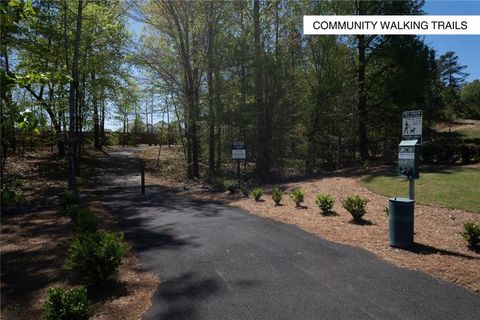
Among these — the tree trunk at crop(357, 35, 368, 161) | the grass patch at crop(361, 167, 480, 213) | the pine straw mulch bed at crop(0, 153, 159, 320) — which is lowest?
the pine straw mulch bed at crop(0, 153, 159, 320)

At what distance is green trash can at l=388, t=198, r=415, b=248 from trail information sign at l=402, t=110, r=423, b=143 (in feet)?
4.19

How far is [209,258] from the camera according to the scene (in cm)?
642

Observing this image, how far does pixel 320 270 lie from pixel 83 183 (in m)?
17.7

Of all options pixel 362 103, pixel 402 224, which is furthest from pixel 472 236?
pixel 362 103

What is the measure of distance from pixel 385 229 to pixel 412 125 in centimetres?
252

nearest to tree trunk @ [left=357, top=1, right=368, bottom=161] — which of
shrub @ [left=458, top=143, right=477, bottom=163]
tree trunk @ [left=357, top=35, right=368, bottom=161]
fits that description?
tree trunk @ [left=357, top=35, right=368, bottom=161]

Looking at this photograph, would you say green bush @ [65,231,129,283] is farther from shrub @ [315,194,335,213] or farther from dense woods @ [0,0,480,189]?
dense woods @ [0,0,480,189]

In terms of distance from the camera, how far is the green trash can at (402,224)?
6.74m

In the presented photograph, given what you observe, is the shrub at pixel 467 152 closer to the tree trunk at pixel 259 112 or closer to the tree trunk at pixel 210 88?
the tree trunk at pixel 259 112

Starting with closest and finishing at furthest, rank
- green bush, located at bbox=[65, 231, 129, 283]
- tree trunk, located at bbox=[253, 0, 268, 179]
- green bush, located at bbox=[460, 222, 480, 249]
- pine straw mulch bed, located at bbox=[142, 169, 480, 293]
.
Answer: green bush, located at bbox=[65, 231, 129, 283], pine straw mulch bed, located at bbox=[142, 169, 480, 293], green bush, located at bbox=[460, 222, 480, 249], tree trunk, located at bbox=[253, 0, 268, 179]

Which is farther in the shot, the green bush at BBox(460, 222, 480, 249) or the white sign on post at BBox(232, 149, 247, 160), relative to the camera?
the white sign on post at BBox(232, 149, 247, 160)

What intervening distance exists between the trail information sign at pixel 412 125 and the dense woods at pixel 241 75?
11.3 metres

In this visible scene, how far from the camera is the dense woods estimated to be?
1845 centimetres

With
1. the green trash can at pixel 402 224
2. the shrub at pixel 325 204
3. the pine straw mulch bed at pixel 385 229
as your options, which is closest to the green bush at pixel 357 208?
the pine straw mulch bed at pixel 385 229
